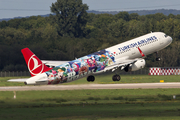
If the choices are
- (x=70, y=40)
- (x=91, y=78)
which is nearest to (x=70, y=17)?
(x=70, y=40)

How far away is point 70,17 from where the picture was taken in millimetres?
187500

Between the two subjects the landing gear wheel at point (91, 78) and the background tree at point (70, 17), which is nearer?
the landing gear wheel at point (91, 78)

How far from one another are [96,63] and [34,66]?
35.4ft

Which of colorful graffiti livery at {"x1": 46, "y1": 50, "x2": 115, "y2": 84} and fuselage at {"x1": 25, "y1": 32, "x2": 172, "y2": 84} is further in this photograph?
fuselage at {"x1": 25, "y1": 32, "x2": 172, "y2": 84}

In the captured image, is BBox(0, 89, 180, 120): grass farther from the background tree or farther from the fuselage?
the background tree

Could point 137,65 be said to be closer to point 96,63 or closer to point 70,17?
point 96,63

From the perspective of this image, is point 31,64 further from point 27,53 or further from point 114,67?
point 114,67

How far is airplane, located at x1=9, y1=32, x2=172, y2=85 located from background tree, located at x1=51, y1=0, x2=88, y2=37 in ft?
410

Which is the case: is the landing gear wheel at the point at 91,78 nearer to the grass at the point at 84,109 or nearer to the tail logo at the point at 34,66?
the tail logo at the point at 34,66

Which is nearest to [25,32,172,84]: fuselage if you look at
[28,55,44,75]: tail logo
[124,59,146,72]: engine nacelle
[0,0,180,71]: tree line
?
[28,55,44,75]: tail logo

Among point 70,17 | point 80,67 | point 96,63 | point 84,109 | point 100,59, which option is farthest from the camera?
point 70,17

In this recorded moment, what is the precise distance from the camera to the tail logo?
153ft

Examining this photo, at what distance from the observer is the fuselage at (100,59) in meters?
49.3

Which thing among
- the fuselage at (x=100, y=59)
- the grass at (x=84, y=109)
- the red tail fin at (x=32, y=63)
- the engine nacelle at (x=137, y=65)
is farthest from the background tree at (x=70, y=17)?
A: the grass at (x=84, y=109)
